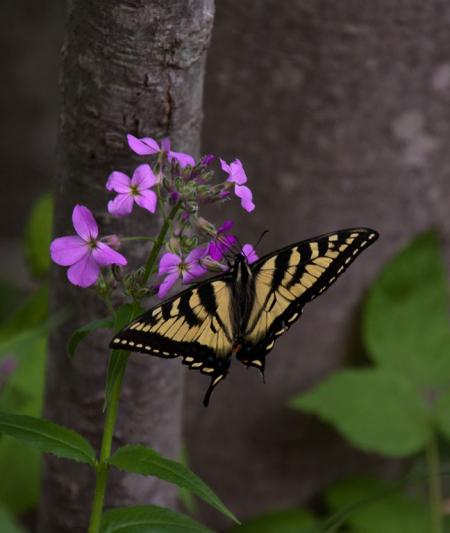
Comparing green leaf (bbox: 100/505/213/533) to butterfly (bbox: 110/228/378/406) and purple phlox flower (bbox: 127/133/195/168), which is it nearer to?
butterfly (bbox: 110/228/378/406)

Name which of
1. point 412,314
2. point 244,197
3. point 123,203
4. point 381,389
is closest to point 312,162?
point 412,314

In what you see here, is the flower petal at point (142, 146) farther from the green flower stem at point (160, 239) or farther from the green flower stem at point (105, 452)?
the green flower stem at point (105, 452)

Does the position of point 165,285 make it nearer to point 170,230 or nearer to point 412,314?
point 170,230

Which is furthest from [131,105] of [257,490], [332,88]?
[257,490]

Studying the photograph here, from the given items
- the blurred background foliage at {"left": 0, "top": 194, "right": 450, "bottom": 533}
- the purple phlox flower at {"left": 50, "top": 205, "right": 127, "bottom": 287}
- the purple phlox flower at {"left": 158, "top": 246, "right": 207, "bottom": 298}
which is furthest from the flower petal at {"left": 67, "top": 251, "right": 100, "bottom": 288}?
the blurred background foliage at {"left": 0, "top": 194, "right": 450, "bottom": 533}

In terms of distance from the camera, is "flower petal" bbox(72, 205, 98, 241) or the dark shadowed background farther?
the dark shadowed background

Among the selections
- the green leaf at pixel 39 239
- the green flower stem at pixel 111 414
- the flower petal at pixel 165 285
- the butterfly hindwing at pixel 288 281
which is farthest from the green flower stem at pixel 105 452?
the green leaf at pixel 39 239
